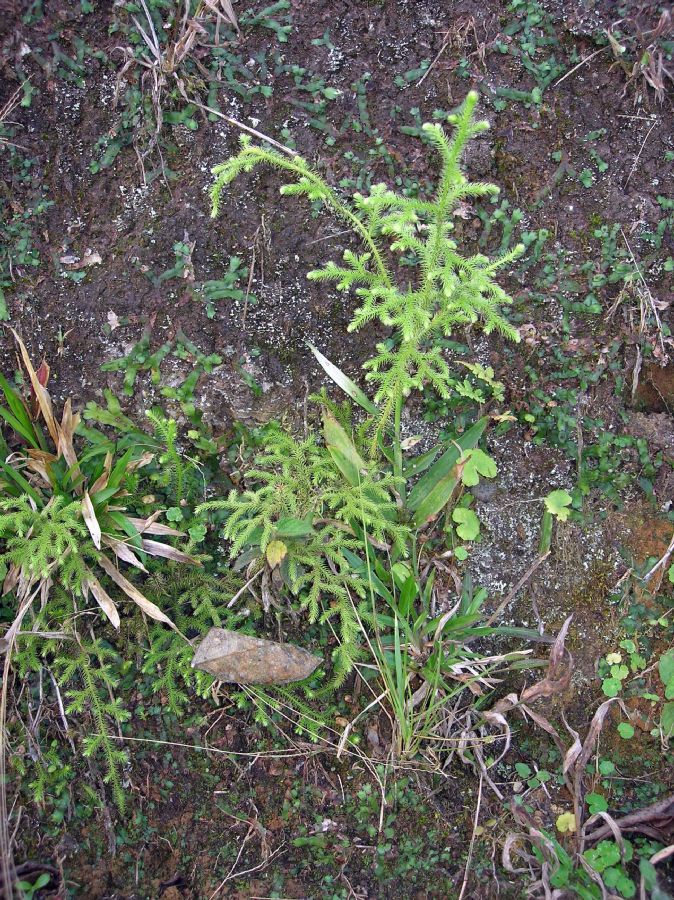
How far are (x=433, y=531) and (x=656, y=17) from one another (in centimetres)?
231

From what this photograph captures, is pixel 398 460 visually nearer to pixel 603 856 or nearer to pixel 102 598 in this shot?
pixel 102 598

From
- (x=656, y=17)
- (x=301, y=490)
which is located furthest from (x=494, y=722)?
(x=656, y=17)

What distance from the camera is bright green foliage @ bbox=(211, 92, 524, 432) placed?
7.15ft

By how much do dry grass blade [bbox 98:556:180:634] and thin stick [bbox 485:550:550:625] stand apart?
1307mm

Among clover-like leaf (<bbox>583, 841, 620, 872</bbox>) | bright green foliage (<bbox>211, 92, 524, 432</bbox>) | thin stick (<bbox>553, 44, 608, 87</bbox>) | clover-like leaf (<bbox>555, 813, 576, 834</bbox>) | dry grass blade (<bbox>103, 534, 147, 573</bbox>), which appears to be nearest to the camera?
bright green foliage (<bbox>211, 92, 524, 432</bbox>)

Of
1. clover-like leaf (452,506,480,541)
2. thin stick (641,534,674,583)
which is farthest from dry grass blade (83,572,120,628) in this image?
thin stick (641,534,674,583)

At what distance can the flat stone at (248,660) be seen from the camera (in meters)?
2.65

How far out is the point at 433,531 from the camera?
9.62 ft

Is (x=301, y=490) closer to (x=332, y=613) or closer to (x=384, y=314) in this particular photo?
(x=332, y=613)

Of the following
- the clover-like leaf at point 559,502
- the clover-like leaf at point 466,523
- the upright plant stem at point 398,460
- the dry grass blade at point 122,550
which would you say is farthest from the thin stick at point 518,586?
the dry grass blade at point 122,550

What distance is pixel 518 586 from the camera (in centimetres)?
287

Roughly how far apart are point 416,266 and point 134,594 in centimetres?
179

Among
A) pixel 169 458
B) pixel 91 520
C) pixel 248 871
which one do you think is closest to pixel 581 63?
pixel 169 458

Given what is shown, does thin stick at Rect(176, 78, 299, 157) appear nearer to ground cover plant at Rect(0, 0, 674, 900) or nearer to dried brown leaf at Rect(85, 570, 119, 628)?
ground cover plant at Rect(0, 0, 674, 900)
